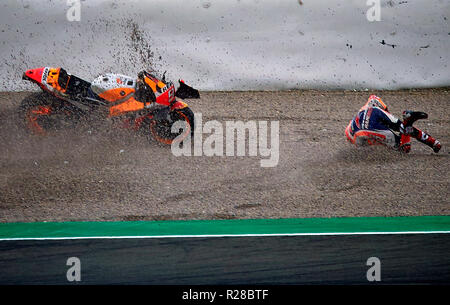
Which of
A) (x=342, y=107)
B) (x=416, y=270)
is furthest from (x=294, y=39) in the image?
(x=416, y=270)

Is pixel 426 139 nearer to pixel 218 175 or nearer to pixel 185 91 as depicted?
pixel 218 175

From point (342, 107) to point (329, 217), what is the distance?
322 centimetres

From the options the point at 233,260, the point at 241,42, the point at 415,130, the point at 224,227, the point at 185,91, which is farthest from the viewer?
the point at 241,42

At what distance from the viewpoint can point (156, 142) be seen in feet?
22.0

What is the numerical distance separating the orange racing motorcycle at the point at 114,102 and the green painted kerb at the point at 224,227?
200cm

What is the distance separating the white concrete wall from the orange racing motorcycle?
4.59ft

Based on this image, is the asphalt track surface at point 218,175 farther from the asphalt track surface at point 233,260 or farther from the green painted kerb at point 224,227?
the asphalt track surface at point 233,260

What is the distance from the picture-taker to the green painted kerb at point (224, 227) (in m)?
4.62

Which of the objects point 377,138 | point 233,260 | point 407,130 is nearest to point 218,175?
point 377,138

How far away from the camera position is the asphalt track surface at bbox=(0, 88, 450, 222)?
519 cm

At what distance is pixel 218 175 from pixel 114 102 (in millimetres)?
1733

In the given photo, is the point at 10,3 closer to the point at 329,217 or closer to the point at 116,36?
the point at 116,36

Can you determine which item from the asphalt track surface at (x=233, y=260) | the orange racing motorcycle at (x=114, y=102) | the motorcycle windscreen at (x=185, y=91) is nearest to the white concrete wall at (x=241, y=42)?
the orange racing motorcycle at (x=114, y=102)

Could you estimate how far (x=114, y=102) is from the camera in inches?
262
